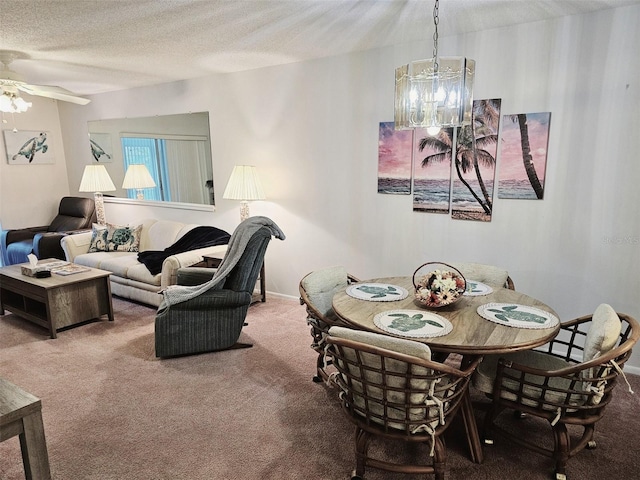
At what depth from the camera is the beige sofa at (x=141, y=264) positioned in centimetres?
389

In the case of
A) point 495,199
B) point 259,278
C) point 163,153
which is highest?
point 163,153

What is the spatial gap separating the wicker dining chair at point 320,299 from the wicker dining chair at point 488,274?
802mm

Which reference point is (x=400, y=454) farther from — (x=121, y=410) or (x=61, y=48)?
(x=61, y=48)

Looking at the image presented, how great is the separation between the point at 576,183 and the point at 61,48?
4269 millimetres

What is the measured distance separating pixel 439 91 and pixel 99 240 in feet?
14.4

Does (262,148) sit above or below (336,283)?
above

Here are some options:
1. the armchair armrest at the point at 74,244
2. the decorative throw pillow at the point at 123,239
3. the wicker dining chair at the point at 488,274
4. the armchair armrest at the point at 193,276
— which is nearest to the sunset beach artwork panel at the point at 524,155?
the wicker dining chair at the point at 488,274

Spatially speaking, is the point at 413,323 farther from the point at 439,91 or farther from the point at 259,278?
the point at 259,278

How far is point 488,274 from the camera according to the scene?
277 centimetres

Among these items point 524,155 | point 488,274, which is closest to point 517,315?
point 488,274

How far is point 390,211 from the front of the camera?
12.0 feet

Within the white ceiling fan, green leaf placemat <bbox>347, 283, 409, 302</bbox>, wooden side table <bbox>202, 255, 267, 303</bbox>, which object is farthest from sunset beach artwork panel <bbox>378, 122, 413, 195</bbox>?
the white ceiling fan

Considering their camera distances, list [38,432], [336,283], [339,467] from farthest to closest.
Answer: [336,283], [339,467], [38,432]

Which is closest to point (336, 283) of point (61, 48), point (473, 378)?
point (473, 378)
